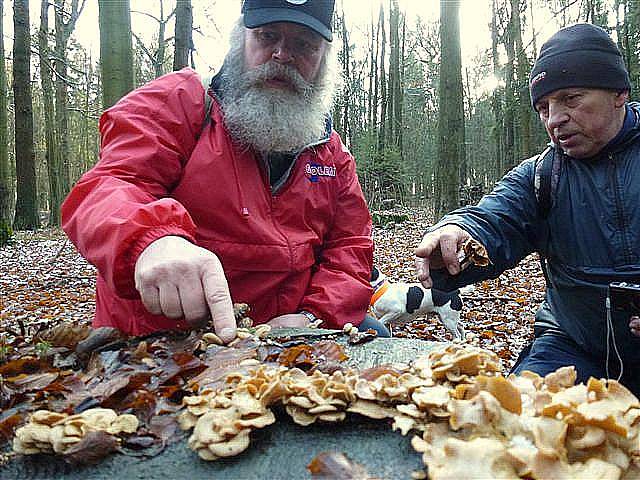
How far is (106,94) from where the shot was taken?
7.33m

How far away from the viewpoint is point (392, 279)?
394 inches

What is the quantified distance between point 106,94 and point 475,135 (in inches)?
1576

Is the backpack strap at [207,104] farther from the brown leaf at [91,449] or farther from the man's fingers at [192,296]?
the brown leaf at [91,449]

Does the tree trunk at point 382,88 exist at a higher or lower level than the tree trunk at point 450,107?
higher

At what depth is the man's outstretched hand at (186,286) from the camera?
1.67m

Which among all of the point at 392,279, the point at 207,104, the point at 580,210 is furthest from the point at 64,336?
the point at 392,279

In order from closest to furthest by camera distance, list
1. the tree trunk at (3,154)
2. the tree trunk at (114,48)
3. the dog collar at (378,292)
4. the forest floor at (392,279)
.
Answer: the dog collar at (378,292), the forest floor at (392,279), the tree trunk at (114,48), the tree trunk at (3,154)

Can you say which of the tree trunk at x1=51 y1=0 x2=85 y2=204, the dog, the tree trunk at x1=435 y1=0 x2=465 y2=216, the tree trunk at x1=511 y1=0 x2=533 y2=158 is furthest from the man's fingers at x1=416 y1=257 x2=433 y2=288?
the tree trunk at x1=51 y1=0 x2=85 y2=204

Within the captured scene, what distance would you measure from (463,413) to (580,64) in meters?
2.87

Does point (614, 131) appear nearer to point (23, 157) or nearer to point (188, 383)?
point (188, 383)

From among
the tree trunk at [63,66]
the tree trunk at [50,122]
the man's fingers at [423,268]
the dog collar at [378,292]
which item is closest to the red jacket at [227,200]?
the man's fingers at [423,268]

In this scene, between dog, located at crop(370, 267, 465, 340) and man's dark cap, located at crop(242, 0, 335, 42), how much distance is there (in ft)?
12.1

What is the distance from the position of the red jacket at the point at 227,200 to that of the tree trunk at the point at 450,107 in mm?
9137

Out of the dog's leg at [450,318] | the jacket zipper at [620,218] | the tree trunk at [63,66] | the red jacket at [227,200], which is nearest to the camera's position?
the red jacket at [227,200]
